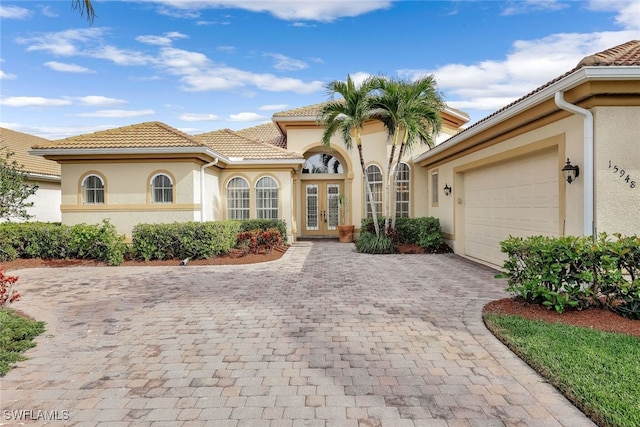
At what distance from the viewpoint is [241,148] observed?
15.9m

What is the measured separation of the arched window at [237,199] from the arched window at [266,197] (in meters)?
0.50


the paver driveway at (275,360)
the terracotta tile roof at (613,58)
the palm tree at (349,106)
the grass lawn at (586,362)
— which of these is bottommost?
the paver driveway at (275,360)

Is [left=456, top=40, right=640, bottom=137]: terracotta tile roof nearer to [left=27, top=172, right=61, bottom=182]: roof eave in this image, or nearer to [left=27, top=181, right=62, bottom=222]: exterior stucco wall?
[left=27, top=172, right=61, bottom=182]: roof eave

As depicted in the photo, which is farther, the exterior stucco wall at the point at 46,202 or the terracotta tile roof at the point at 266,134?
the terracotta tile roof at the point at 266,134

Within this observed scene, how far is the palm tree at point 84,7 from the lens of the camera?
511 centimetres

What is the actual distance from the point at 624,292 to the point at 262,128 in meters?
19.5

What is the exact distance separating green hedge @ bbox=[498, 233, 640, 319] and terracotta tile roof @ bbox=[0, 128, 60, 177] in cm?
1809

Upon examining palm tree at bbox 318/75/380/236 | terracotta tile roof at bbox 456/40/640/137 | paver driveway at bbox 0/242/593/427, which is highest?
palm tree at bbox 318/75/380/236

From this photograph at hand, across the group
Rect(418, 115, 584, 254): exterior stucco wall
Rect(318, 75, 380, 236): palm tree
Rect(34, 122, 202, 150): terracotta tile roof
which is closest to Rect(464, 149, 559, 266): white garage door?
Rect(418, 115, 584, 254): exterior stucco wall

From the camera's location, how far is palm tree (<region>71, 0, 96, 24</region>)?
16.8 feet

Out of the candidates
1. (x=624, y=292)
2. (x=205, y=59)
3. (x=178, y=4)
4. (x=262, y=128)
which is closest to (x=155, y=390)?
(x=624, y=292)

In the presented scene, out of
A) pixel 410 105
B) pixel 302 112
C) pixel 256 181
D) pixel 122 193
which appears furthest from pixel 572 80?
pixel 122 193

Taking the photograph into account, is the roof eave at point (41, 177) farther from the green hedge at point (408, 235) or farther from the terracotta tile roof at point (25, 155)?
the green hedge at point (408, 235)

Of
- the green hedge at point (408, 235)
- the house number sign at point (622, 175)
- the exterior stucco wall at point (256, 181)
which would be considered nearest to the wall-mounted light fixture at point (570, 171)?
the house number sign at point (622, 175)
